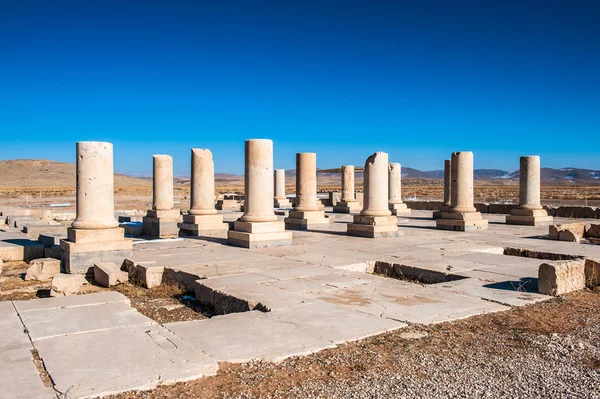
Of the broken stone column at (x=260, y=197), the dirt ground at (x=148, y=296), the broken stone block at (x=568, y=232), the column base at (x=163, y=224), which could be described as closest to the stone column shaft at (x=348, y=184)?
the column base at (x=163, y=224)

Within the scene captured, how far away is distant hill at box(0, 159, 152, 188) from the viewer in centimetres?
11094

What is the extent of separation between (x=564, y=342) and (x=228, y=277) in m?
5.08

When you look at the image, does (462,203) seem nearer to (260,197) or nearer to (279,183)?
(260,197)

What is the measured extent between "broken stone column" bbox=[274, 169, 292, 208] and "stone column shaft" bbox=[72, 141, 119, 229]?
1923cm

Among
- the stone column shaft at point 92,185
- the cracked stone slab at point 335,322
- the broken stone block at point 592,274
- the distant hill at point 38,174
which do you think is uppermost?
the distant hill at point 38,174

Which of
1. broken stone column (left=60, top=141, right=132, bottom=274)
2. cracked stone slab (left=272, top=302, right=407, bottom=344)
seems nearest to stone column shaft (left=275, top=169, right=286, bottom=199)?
broken stone column (left=60, top=141, right=132, bottom=274)

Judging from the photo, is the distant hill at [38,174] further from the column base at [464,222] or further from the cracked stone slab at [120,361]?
the cracked stone slab at [120,361]

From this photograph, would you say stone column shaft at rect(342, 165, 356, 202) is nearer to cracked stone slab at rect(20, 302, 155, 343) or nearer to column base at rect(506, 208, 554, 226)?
column base at rect(506, 208, 554, 226)

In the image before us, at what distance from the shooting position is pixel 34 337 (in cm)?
541

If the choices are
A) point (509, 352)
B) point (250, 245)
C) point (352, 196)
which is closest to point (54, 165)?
point (352, 196)

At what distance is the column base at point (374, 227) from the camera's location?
14.8 meters

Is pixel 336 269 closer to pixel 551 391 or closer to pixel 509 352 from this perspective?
pixel 509 352

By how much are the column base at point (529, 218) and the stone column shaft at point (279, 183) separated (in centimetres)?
1406

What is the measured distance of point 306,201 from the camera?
61.1 ft
